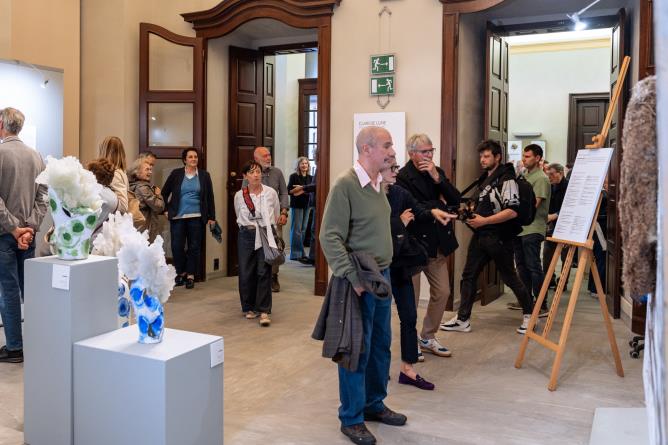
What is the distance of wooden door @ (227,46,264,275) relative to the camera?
7.91 m

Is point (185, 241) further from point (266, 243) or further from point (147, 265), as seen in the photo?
point (147, 265)

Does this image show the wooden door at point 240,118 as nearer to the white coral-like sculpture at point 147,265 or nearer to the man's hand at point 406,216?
the man's hand at point 406,216

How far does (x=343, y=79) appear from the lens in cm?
663

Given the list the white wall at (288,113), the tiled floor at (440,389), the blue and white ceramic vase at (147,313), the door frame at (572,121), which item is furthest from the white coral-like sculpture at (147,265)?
the door frame at (572,121)

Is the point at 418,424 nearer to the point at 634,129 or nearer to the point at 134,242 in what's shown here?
the point at 134,242

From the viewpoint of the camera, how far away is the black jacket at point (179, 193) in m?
7.00

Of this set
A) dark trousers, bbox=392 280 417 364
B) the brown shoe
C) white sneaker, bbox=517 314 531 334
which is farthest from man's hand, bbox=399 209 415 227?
the brown shoe

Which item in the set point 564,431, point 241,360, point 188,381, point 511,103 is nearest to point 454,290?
point 241,360

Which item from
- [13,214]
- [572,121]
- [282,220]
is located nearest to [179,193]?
[282,220]

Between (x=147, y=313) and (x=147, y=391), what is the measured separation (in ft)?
1.07

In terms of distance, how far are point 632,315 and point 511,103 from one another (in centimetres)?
736

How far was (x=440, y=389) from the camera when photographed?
3.87m

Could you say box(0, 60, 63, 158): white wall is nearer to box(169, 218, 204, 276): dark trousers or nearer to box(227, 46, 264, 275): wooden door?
box(169, 218, 204, 276): dark trousers

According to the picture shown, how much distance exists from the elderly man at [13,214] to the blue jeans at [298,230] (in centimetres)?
494
